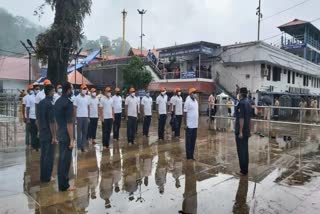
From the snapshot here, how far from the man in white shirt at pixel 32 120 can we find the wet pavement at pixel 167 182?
0.37 metres

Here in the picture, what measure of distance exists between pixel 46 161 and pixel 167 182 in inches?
90.8

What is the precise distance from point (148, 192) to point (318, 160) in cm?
479

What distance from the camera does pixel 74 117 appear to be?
8.05m

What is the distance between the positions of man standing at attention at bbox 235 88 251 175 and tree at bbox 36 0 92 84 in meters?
13.8

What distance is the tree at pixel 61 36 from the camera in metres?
17.8

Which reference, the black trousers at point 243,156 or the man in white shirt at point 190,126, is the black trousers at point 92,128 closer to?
the man in white shirt at point 190,126

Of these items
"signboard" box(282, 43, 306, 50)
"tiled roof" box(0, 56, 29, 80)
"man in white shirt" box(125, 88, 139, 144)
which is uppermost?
"signboard" box(282, 43, 306, 50)

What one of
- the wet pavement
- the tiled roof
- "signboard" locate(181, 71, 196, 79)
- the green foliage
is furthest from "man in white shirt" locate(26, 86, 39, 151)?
the green foliage

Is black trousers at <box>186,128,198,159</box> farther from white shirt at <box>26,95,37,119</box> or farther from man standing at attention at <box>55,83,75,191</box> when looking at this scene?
white shirt at <box>26,95,37,119</box>

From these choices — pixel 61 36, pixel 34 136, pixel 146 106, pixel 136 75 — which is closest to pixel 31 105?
pixel 34 136

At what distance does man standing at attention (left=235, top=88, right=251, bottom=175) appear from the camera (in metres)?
6.43

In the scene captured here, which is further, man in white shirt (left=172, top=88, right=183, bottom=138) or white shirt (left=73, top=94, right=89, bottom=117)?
man in white shirt (left=172, top=88, right=183, bottom=138)

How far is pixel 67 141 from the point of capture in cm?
534

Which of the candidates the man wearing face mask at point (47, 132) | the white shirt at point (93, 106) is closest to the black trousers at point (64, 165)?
the man wearing face mask at point (47, 132)
